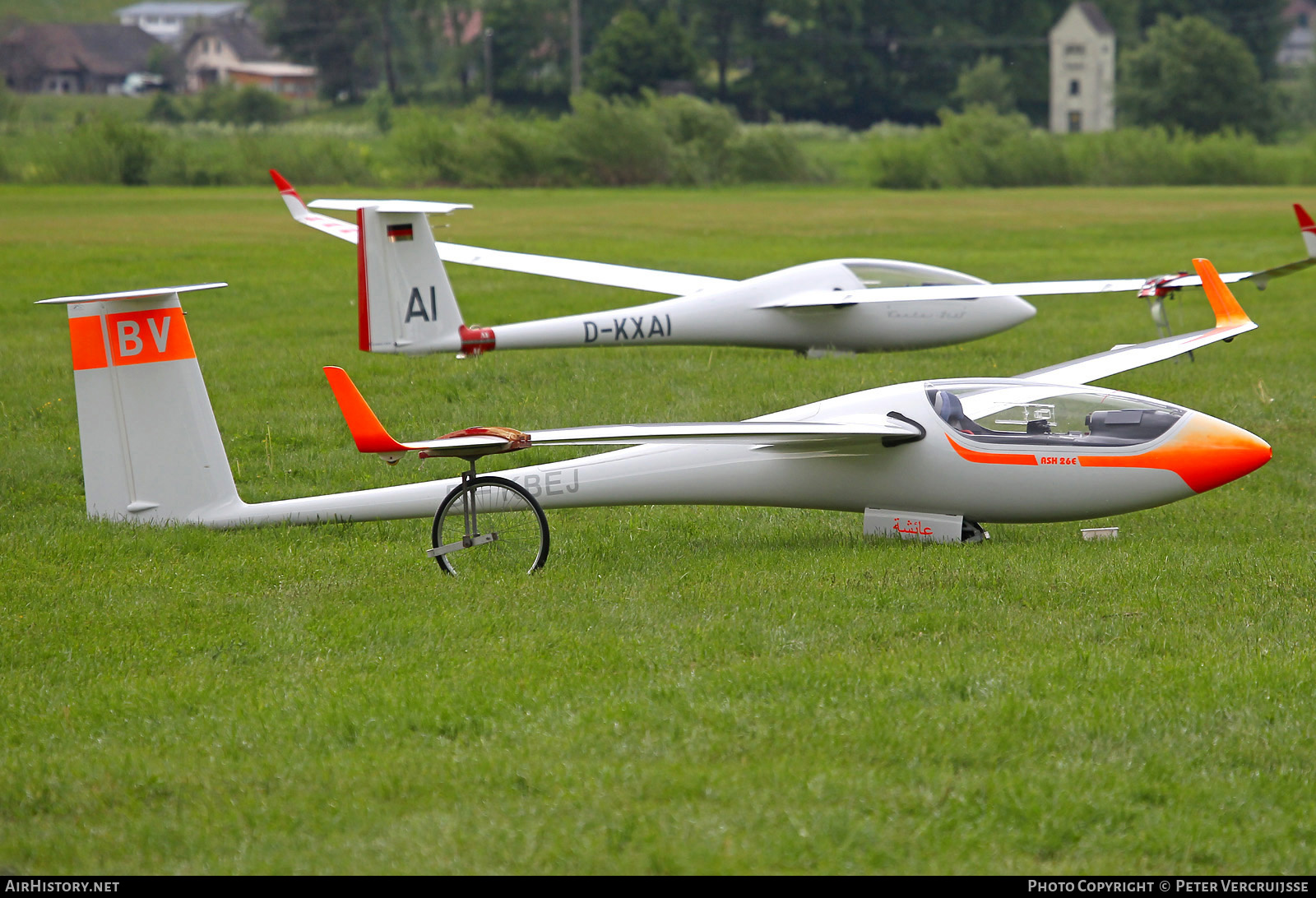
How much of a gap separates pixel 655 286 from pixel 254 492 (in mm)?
8941

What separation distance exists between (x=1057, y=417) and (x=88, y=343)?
23.2ft

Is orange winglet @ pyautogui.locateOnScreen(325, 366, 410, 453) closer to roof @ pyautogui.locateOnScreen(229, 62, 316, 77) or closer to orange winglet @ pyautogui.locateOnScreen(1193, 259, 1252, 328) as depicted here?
orange winglet @ pyautogui.locateOnScreen(1193, 259, 1252, 328)

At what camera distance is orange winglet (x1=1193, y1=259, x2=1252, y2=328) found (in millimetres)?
11969

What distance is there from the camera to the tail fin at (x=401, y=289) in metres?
14.8

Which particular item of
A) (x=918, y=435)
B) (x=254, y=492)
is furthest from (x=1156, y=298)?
(x=254, y=492)

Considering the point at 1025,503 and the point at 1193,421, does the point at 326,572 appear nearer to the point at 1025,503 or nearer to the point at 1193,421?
the point at 1025,503

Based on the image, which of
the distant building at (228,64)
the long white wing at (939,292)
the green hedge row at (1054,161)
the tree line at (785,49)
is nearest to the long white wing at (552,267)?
the long white wing at (939,292)

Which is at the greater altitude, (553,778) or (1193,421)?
(1193,421)

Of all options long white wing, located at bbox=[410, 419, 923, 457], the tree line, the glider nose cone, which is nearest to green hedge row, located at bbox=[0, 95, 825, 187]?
the tree line

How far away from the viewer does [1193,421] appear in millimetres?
9016

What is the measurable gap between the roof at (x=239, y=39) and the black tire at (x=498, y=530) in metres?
185

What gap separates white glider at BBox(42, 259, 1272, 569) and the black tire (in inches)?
1.6

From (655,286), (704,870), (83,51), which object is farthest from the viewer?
(83,51)

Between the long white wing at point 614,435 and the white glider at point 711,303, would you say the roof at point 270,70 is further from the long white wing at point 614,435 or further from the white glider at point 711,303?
the long white wing at point 614,435
